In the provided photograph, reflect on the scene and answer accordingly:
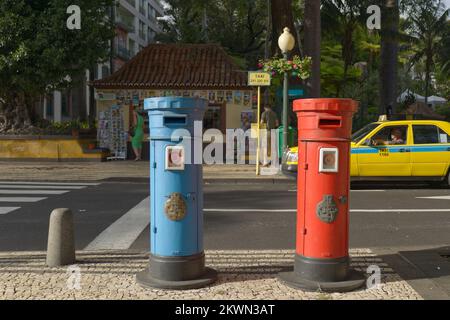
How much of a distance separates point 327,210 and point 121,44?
173 feet

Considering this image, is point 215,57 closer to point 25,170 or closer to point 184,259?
point 25,170

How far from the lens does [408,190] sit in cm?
1219

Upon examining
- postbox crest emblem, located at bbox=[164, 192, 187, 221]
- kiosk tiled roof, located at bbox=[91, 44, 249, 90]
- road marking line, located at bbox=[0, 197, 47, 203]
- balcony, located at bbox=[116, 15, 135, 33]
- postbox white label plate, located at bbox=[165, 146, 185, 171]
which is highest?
balcony, located at bbox=[116, 15, 135, 33]

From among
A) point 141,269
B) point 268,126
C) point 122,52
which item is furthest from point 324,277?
point 122,52

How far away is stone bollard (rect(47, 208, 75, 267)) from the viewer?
219 inches

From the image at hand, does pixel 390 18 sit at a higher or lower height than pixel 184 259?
higher

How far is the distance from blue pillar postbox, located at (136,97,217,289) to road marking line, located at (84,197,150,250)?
73.7 inches

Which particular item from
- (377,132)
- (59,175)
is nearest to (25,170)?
(59,175)

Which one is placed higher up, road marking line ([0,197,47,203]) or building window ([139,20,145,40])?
building window ([139,20,145,40])

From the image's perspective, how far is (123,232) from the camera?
24.7ft

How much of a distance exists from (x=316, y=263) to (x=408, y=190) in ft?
26.5

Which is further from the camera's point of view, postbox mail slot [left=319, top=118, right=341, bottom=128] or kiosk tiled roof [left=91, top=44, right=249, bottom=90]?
kiosk tiled roof [left=91, top=44, right=249, bottom=90]

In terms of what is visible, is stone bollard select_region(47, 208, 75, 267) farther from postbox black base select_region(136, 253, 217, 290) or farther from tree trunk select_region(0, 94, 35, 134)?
tree trunk select_region(0, 94, 35, 134)

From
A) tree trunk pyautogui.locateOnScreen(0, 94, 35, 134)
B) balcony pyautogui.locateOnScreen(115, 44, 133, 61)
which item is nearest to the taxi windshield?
tree trunk pyautogui.locateOnScreen(0, 94, 35, 134)
